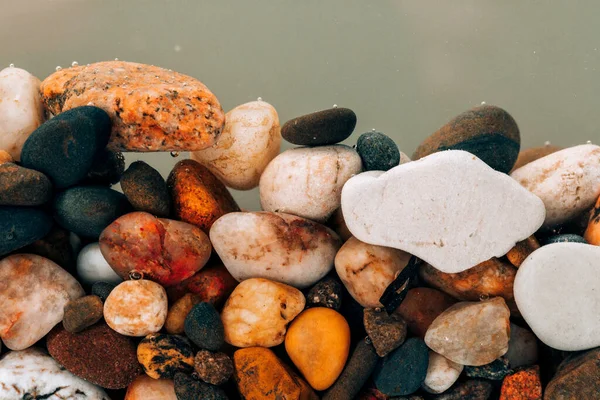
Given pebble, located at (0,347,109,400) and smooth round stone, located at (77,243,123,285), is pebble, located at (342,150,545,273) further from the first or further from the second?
pebble, located at (0,347,109,400)

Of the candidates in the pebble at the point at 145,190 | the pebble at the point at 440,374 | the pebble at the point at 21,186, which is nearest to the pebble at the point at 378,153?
the pebble at the point at 440,374

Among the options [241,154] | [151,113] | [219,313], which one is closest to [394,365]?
[219,313]

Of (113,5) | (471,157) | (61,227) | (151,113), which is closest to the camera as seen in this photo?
(471,157)

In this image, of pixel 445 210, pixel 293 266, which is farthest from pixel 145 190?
pixel 445 210

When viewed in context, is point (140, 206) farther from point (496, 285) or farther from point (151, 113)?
point (496, 285)

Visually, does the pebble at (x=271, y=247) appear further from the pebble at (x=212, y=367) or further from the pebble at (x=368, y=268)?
the pebble at (x=212, y=367)
